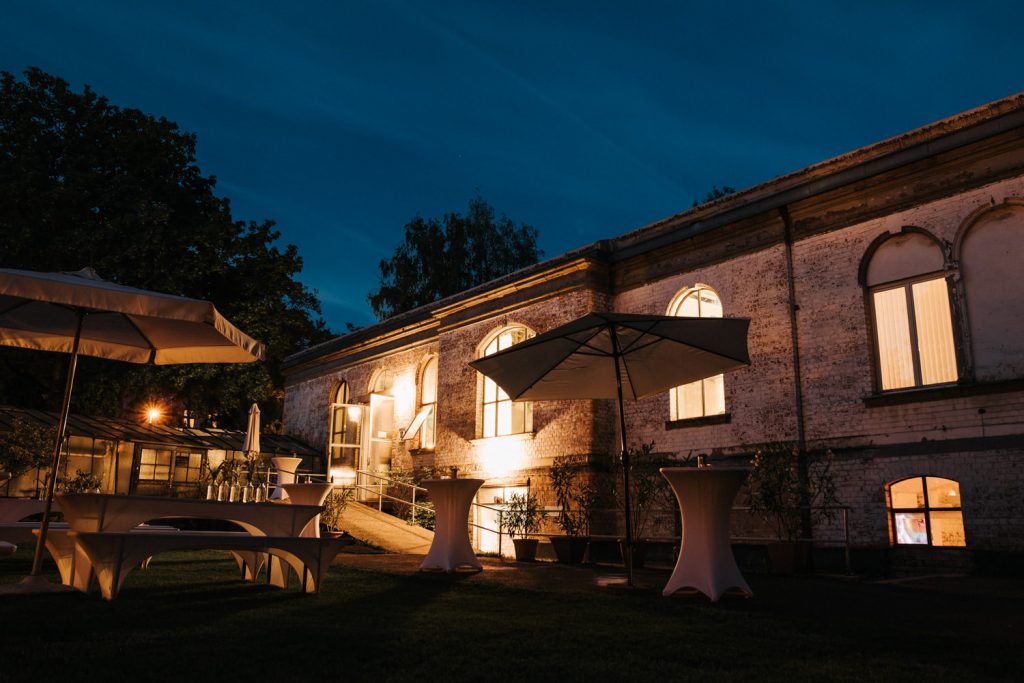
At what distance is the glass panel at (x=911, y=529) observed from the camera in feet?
30.7

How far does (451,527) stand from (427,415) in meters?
9.08

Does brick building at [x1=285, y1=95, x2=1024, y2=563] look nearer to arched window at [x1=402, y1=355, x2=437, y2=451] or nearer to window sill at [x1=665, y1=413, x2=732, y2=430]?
window sill at [x1=665, y1=413, x2=732, y2=430]

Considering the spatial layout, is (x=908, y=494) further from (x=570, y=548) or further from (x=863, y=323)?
(x=570, y=548)

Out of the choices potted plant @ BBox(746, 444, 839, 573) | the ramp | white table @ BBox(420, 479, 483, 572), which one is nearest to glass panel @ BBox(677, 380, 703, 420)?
potted plant @ BBox(746, 444, 839, 573)

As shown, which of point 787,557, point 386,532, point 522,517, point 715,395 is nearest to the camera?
point 787,557

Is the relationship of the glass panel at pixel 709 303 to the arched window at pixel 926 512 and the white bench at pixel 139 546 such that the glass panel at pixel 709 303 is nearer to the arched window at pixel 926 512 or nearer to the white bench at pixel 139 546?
the arched window at pixel 926 512

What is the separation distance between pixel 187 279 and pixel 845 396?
15.1 meters

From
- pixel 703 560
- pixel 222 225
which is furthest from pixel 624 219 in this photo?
pixel 703 560

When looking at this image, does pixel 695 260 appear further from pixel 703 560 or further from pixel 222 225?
pixel 222 225

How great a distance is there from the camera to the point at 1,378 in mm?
18703

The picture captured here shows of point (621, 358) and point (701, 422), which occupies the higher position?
point (621, 358)

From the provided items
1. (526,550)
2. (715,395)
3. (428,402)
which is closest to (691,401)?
(715,395)

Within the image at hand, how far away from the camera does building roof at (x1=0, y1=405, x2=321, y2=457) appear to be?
1634cm

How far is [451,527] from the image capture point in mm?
8227
